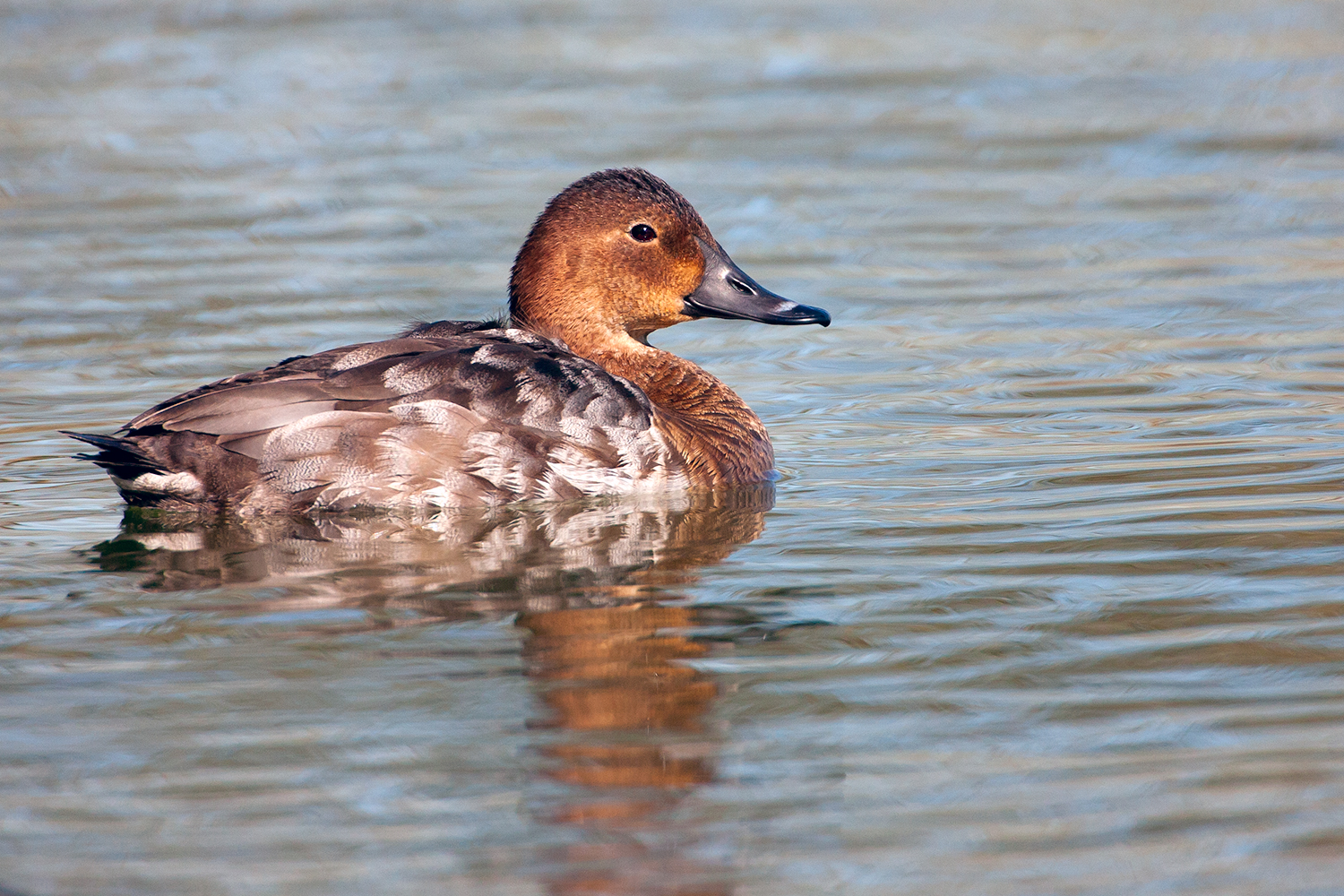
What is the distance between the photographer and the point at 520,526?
608 cm

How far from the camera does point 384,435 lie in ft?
19.5

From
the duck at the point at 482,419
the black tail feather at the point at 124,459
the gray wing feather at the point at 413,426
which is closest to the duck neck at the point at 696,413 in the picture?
the duck at the point at 482,419

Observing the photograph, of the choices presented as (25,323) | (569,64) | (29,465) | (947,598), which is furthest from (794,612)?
(569,64)

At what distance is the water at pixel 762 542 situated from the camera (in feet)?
12.5

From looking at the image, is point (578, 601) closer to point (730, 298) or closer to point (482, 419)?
point (482, 419)

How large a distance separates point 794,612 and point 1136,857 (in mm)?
1611

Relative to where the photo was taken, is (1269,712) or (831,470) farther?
(831,470)

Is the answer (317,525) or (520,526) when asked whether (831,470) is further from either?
(317,525)

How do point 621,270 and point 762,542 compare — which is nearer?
point 762,542

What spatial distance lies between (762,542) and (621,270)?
4.99ft

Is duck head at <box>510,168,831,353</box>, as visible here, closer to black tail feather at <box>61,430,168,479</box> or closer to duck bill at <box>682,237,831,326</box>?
duck bill at <box>682,237,831,326</box>

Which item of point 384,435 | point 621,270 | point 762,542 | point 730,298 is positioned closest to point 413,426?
point 384,435

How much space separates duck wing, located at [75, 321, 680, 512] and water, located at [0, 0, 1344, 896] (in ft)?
0.46

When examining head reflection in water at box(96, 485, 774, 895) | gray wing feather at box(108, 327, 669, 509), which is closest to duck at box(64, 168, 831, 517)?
gray wing feather at box(108, 327, 669, 509)
